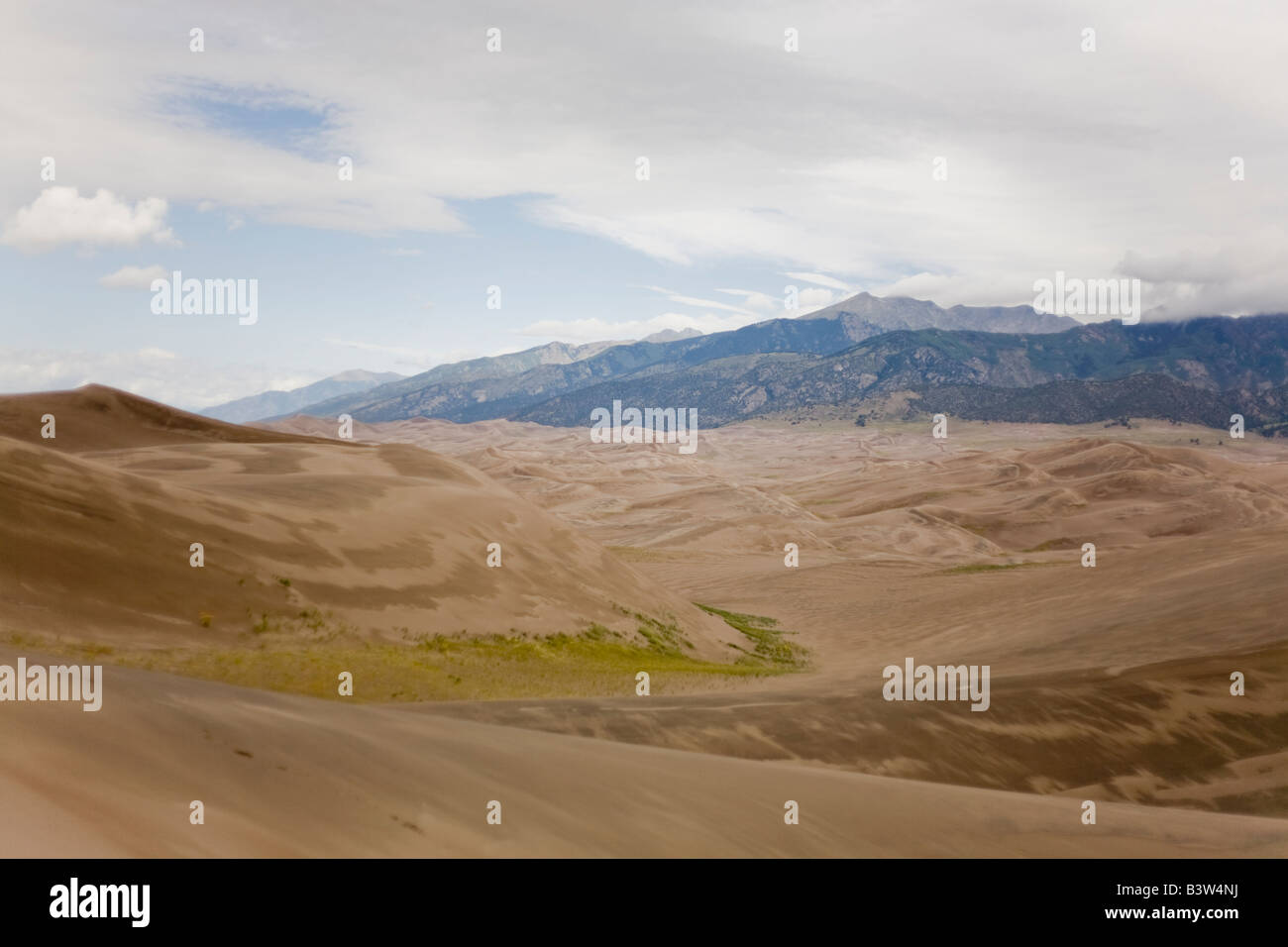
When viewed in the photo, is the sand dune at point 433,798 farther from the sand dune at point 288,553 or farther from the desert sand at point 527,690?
the sand dune at point 288,553

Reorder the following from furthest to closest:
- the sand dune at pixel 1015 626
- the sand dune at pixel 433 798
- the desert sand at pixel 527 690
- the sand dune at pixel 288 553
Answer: the sand dune at pixel 288 553, the sand dune at pixel 1015 626, the desert sand at pixel 527 690, the sand dune at pixel 433 798

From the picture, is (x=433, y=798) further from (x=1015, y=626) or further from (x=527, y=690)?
(x=1015, y=626)

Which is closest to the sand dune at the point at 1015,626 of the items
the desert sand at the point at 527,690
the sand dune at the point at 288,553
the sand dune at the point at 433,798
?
the desert sand at the point at 527,690

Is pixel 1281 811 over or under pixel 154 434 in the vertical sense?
under

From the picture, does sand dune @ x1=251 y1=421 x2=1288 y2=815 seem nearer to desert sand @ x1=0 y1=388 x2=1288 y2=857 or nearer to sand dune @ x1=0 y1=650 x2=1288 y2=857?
desert sand @ x1=0 y1=388 x2=1288 y2=857

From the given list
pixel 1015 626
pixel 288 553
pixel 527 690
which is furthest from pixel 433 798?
pixel 1015 626

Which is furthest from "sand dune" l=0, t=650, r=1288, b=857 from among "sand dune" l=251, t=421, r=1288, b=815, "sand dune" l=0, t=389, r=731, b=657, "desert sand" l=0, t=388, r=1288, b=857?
"sand dune" l=0, t=389, r=731, b=657

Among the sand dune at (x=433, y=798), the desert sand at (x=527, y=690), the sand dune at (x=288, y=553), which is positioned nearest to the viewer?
the sand dune at (x=433, y=798)

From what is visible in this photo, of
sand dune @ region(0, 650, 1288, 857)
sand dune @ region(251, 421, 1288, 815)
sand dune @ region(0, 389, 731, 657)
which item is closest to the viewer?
sand dune @ region(0, 650, 1288, 857)

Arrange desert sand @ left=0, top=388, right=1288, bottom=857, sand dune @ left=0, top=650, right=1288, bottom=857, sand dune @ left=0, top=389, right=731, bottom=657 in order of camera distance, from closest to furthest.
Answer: sand dune @ left=0, top=650, right=1288, bottom=857
desert sand @ left=0, top=388, right=1288, bottom=857
sand dune @ left=0, top=389, right=731, bottom=657
